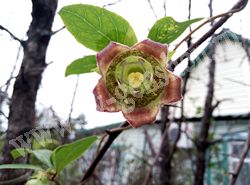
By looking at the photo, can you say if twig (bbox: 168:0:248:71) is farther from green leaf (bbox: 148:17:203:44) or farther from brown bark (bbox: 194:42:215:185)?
brown bark (bbox: 194:42:215:185)

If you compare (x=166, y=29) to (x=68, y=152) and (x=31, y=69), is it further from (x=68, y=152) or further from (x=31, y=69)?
(x=31, y=69)

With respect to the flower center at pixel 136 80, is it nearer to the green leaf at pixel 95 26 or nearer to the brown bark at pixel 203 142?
Result: the green leaf at pixel 95 26

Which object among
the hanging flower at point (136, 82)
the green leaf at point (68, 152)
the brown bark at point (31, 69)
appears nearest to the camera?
the hanging flower at point (136, 82)

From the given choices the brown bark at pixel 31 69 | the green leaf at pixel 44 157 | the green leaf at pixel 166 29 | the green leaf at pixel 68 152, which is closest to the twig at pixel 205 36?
the green leaf at pixel 166 29

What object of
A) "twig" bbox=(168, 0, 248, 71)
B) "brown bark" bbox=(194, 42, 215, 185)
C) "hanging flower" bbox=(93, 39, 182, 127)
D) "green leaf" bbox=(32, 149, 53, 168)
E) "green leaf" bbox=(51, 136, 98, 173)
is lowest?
"brown bark" bbox=(194, 42, 215, 185)

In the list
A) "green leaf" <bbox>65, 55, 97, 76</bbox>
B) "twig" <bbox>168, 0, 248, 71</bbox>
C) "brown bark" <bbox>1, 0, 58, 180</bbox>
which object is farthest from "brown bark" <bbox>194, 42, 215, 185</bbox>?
"green leaf" <bbox>65, 55, 97, 76</bbox>

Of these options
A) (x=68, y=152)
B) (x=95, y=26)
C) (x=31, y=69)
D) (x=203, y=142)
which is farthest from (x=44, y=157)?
(x=203, y=142)
